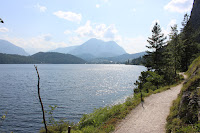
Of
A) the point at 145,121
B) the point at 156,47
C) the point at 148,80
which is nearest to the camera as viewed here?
the point at 145,121

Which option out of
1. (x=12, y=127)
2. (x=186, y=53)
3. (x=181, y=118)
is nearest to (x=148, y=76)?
(x=181, y=118)

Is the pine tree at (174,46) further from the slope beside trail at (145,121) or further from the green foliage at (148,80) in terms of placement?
the slope beside trail at (145,121)

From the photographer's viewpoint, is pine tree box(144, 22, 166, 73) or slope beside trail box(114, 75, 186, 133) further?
pine tree box(144, 22, 166, 73)

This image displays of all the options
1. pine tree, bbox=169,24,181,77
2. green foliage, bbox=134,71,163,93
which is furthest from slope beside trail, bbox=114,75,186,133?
pine tree, bbox=169,24,181,77

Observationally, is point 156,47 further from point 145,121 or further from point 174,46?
point 145,121

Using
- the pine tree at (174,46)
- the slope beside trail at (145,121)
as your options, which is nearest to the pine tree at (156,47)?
the pine tree at (174,46)

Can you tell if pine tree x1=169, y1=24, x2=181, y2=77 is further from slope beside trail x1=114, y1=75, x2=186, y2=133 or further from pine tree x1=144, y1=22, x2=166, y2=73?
slope beside trail x1=114, y1=75, x2=186, y2=133

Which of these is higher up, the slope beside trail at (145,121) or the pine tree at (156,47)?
the pine tree at (156,47)

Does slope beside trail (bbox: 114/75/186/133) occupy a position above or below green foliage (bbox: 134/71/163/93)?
below

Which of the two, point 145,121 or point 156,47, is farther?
point 156,47

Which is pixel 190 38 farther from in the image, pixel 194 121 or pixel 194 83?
pixel 194 121

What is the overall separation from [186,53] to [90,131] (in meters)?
53.8

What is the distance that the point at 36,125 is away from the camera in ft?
66.7

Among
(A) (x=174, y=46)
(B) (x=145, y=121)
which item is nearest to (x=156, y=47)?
(A) (x=174, y=46)
